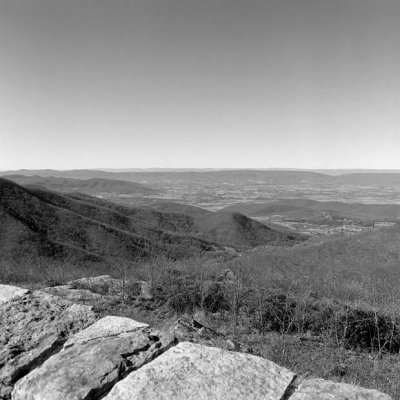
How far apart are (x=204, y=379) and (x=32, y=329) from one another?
2.03 meters

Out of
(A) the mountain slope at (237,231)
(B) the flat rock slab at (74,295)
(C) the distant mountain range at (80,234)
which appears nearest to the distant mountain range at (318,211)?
Answer: (A) the mountain slope at (237,231)

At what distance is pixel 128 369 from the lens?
2.77 metres

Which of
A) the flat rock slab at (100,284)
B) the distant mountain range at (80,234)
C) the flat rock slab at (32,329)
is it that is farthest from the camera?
the distant mountain range at (80,234)

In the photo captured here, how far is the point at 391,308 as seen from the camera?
38.4 feet

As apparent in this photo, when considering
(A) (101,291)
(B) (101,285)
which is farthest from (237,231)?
(A) (101,291)

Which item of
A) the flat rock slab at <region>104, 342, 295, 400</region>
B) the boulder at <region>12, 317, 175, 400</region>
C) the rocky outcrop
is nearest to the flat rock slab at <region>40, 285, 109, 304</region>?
the rocky outcrop

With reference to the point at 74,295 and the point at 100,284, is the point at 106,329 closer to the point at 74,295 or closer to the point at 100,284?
the point at 74,295

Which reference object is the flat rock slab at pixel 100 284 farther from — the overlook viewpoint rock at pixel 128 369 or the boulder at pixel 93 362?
the boulder at pixel 93 362

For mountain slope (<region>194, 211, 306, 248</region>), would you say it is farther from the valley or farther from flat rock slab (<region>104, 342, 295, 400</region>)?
flat rock slab (<region>104, 342, 295, 400</region>)

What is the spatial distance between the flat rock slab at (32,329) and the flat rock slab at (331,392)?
216cm

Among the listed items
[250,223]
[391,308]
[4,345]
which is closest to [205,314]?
[391,308]

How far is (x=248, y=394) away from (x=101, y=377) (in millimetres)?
1076

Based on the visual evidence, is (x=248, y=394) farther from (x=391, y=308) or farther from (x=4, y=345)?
(x=391, y=308)

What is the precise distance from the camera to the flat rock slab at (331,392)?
2.46 metres
